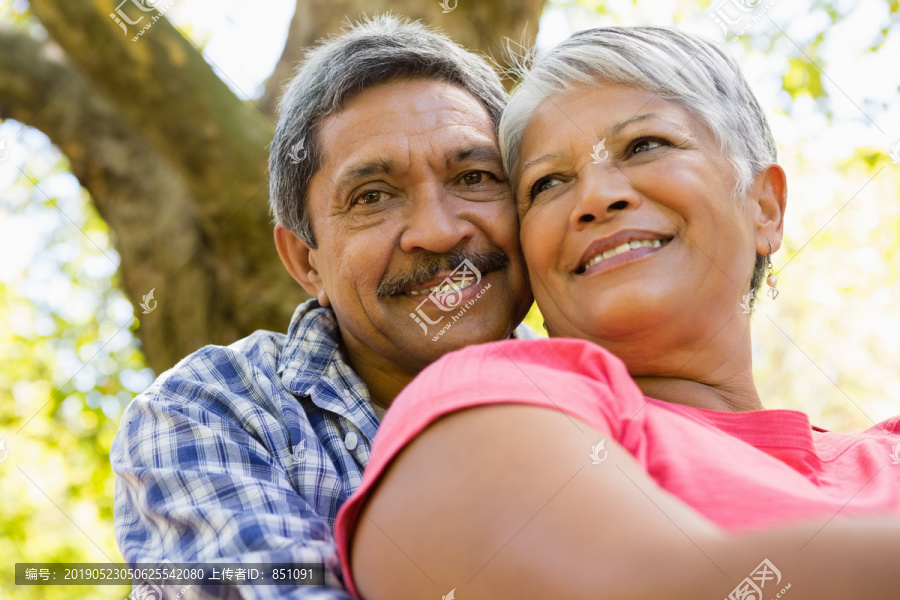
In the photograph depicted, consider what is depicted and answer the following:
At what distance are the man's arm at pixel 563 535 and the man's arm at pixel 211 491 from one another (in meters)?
0.33

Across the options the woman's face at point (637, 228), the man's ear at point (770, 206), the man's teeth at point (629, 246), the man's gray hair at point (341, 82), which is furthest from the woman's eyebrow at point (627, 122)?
the man's gray hair at point (341, 82)

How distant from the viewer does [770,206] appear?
83.6 inches

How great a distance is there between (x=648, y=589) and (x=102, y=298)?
7.77m

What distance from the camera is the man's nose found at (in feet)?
7.43

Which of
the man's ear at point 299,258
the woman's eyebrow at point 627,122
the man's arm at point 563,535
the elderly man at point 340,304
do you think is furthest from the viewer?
the man's ear at point 299,258

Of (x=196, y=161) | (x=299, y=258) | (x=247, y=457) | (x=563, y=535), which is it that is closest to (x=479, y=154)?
(x=299, y=258)

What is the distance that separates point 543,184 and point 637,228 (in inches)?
14.5

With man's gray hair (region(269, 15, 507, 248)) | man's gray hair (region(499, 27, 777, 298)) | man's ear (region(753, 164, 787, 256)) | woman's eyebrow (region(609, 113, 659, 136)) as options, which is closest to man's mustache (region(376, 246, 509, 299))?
man's gray hair (region(499, 27, 777, 298))

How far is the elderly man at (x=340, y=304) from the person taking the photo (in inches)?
68.7

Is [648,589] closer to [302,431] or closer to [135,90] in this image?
[302,431]

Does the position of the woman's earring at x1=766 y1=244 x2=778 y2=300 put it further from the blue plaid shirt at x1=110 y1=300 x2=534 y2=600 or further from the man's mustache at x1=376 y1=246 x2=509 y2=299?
the blue plaid shirt at x1=110 y1=300 x2=534 y2=600

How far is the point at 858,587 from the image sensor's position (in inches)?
44.0

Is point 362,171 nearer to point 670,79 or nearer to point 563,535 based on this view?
point 670,79

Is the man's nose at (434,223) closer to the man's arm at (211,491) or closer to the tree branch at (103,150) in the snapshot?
the man's arm at (211,491)
